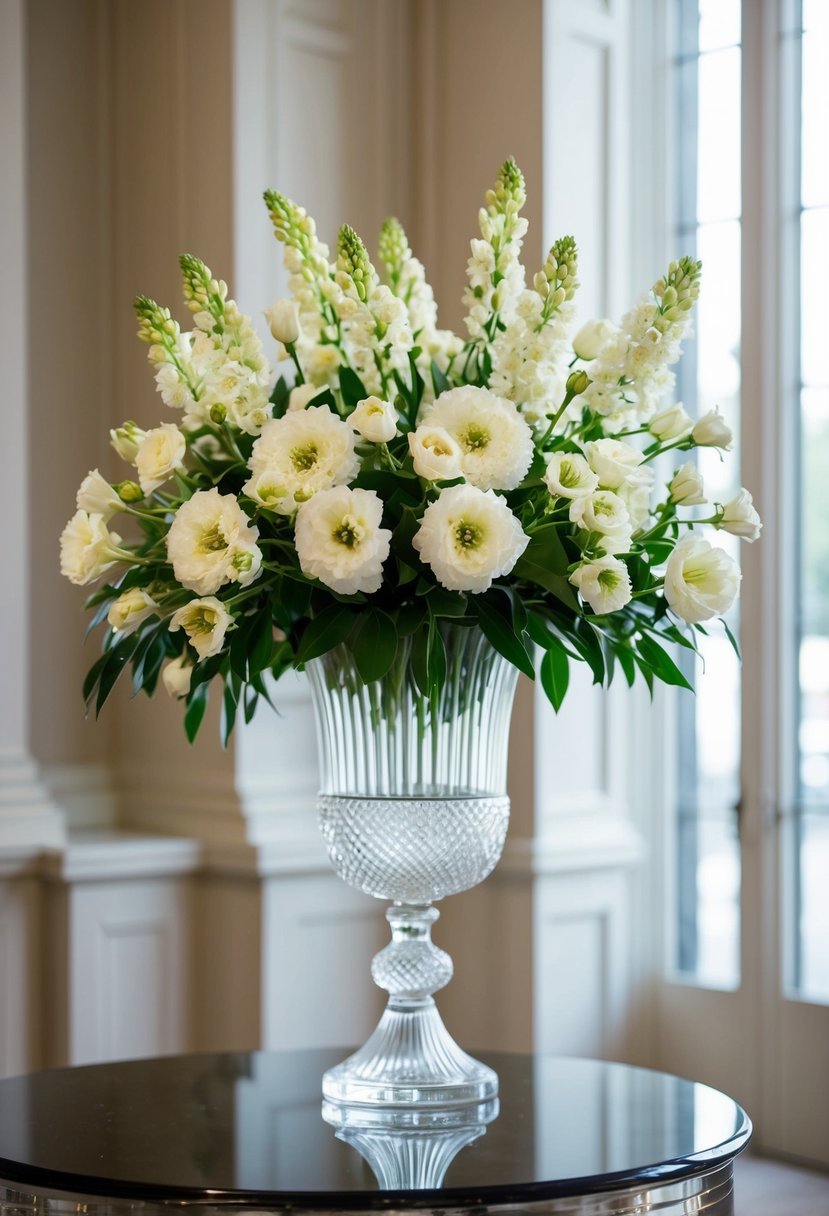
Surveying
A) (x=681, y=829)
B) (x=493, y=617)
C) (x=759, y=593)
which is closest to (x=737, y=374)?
(x=759, y=593)

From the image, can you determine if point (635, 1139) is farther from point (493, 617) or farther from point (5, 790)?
point (5, 790)

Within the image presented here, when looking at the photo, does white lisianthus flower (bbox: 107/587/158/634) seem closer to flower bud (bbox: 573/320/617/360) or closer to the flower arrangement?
the flower arrangement

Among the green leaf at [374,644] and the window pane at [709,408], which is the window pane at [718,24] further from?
the green leaf at [374,644]

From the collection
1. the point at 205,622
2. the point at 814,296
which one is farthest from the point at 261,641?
the point at 814,296

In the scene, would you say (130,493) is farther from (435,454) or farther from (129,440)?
(435,454)

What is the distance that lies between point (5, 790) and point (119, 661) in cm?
143

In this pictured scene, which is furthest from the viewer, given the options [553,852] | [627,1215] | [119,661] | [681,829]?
[681,829]

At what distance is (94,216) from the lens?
136 inches

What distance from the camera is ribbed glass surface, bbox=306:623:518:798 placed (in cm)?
157

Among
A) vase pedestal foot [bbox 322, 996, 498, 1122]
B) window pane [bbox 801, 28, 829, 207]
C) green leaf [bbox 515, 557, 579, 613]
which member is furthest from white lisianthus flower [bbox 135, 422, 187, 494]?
window pane [bbox 801, 28, 829, 207]

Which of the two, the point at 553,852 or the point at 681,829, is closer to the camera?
the point at 553,852

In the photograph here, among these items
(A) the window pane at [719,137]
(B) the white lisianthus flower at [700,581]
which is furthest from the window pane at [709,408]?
(B) the white lisianthus flower at [700,581]

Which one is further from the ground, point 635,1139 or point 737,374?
point 737,374

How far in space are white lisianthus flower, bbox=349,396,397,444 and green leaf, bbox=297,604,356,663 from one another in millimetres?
173
